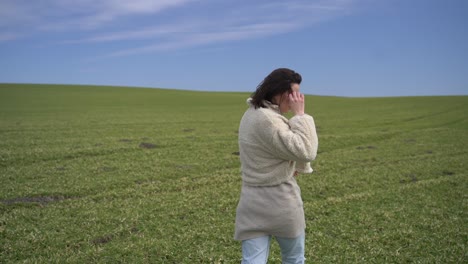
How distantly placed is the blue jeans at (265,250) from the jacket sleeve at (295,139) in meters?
1.27

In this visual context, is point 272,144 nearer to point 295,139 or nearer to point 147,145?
point 295,139

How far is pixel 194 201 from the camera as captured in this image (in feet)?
54.3

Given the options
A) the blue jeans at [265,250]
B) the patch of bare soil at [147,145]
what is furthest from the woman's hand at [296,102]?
Answer: the patch of bare soil at [147,145]

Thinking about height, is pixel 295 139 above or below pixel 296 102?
below

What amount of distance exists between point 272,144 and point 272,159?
0.30m

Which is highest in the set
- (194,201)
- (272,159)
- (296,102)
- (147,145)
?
(296,102)

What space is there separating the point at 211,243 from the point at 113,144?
21677 millimetres

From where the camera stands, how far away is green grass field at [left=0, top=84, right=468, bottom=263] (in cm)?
1161

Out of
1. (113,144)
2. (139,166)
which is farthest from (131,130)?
(139,166)

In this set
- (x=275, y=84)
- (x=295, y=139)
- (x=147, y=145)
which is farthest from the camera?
(x=147, y=145)

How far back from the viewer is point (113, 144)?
3142 cm

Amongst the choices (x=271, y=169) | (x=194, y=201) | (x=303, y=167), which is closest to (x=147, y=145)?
(x=194, y=201)

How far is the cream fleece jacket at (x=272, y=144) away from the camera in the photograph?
5.28 meters

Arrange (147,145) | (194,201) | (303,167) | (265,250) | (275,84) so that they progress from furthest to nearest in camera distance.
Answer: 1. (147,145)
2. (194,201)
3. (303,167)
4. (265,250)
5. (275,84)
